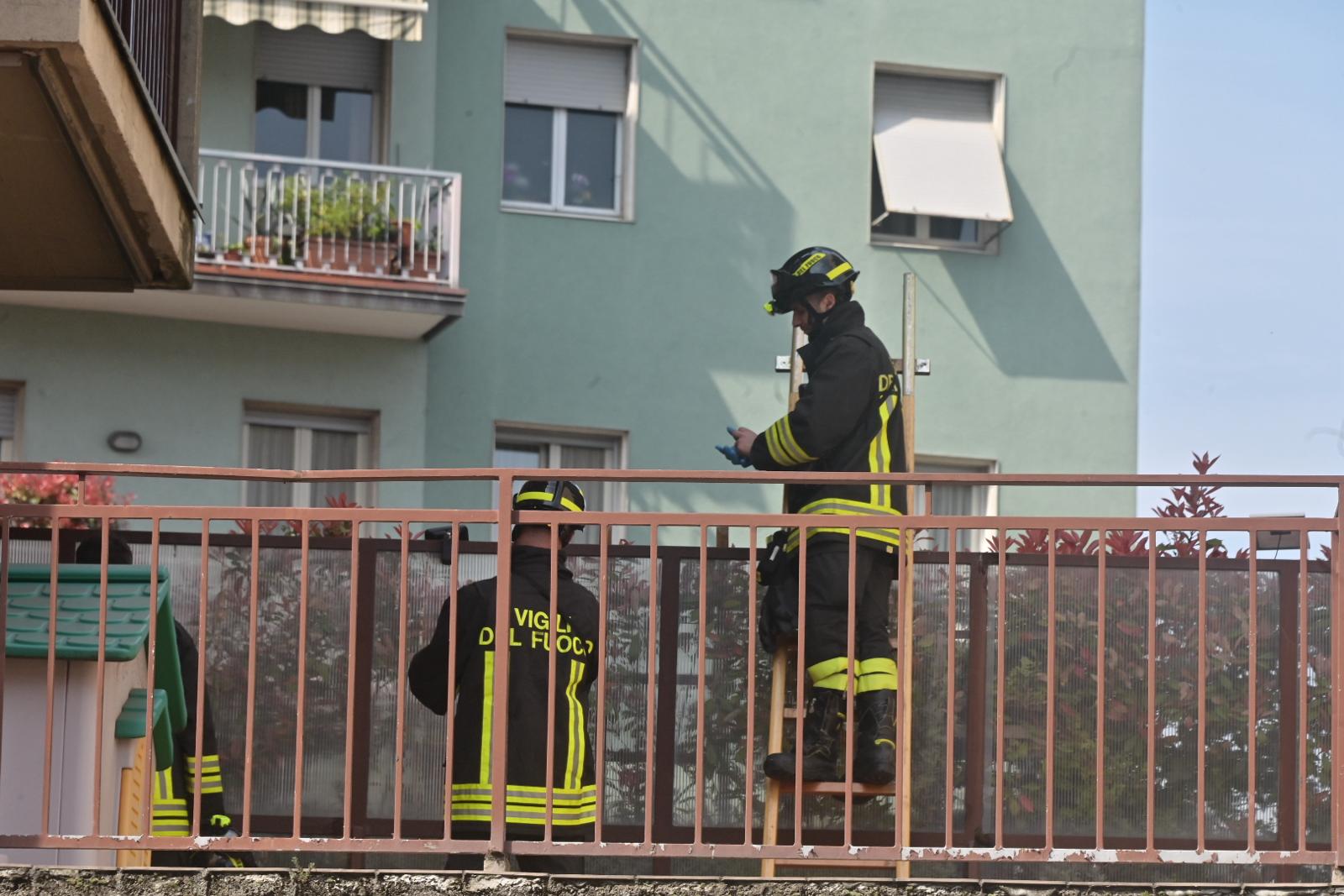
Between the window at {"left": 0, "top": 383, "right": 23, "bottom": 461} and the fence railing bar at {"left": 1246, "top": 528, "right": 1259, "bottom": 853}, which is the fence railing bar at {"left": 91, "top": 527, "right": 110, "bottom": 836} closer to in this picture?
the fence railing bar at {"left": 1246, "top": 528, "right": 1259, "bottom": 853}

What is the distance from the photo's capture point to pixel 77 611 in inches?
277

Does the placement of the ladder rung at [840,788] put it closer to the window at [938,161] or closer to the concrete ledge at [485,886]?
the concrete ledge at [485,886]

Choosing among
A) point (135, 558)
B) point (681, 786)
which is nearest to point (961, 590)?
point (681, 786)

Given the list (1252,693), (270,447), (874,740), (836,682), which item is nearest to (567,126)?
→ (270,447)

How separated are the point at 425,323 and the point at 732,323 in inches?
102

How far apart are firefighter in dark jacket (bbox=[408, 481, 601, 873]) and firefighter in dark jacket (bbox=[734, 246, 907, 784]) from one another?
70 centimetres

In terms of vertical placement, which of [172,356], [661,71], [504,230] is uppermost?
[661,71]

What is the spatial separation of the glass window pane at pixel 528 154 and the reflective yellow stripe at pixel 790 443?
33.5 feet

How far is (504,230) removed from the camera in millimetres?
17969

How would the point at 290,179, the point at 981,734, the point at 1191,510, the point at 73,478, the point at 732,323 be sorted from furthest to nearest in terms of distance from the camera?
1. the point at 732,323
2. the point at 290,179
3. the point at 73,478
4. the point at 1191,510
5. the point at 981,734

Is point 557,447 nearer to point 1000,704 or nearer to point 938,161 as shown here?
point 938,161

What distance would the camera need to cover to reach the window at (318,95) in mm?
17781

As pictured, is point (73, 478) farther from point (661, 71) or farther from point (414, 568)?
point (661, 71)

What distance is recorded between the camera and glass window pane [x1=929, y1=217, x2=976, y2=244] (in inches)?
749
